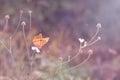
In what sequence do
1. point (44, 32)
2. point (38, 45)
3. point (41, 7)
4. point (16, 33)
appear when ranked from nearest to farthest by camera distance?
1. point (38, 45)
2. point (16, 33)
3. point (44, 32)
4. point (41, 7)

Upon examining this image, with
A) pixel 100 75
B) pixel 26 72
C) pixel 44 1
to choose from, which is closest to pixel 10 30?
pixel 44 1

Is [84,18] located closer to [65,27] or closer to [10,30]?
[65,27]

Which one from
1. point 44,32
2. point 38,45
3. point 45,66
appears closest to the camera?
point 38,45

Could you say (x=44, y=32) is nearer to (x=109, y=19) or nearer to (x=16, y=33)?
(x=16, y=33)

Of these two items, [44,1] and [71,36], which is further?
[44,1]

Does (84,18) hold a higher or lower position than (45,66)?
higher

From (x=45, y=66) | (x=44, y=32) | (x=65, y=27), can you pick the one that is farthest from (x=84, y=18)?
(x=45, y=66)

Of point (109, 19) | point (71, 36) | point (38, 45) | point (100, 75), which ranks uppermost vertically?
point (109, 19)
